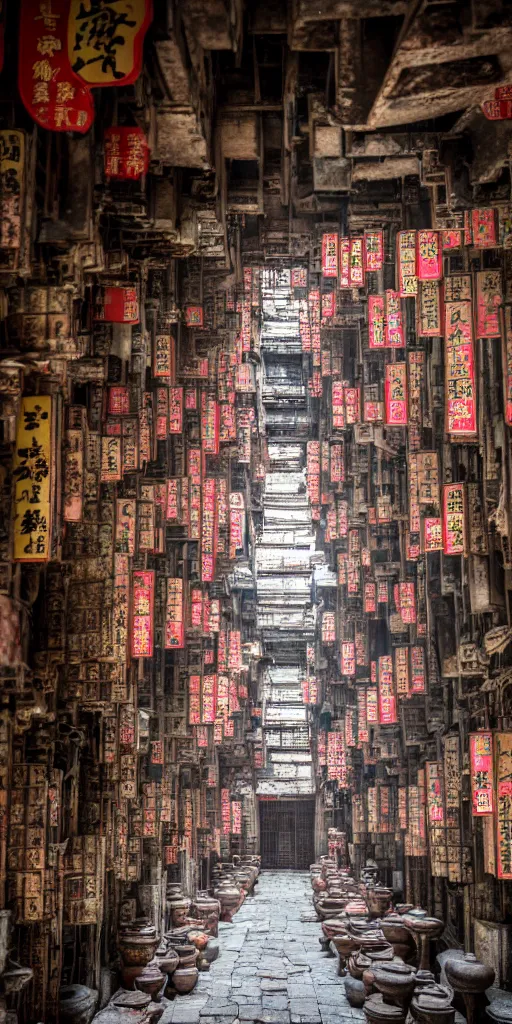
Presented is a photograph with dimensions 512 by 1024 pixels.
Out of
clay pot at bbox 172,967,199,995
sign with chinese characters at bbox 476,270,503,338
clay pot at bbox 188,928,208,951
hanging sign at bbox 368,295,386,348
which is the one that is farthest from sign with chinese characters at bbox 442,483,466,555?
clay pot at bbox 188,928,208,951

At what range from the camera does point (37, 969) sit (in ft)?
35.0

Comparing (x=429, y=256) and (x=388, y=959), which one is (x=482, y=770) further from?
(x=388, y=959)

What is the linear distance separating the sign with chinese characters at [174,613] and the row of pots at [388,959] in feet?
17.5

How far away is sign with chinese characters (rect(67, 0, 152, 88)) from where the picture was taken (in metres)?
7.16

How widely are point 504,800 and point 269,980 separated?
865 centimetres

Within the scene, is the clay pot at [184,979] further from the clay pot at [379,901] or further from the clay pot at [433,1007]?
the clay pot at [379,901]

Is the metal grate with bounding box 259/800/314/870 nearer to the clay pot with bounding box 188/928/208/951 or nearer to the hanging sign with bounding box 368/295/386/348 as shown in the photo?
the clay pot with bounding box 188/928/208/951

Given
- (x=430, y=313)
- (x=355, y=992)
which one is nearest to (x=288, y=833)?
(x=355, y=992)

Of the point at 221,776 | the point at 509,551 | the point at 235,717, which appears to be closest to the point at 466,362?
the point at 509,551

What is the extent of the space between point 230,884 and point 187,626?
35.2 feet

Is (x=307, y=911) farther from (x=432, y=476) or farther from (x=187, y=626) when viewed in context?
(x=432, y=476)

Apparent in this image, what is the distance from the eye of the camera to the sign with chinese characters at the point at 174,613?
50.4 feet

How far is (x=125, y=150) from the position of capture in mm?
8680

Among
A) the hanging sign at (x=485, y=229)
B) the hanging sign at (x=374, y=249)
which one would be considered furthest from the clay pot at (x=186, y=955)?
the hanging sign at (x=485, y=229)
